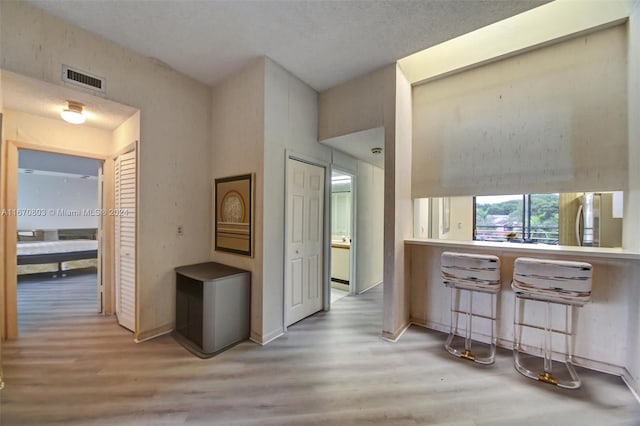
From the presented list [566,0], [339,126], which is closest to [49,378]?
[339,126]

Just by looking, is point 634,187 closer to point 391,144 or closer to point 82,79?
point 391,144

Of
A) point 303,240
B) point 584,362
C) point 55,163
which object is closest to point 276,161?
point 303,240

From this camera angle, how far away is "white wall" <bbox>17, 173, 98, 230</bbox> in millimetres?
5570

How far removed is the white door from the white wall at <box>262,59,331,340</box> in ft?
0.39

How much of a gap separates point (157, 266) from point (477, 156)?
3748 mm

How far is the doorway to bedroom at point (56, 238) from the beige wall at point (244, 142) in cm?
177

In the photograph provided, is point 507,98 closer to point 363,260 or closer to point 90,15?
point 363,260

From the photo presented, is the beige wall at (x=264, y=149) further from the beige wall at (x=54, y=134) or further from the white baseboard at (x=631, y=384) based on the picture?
the white baseboard at (x=631, y=384)

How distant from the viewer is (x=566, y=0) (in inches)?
87.1

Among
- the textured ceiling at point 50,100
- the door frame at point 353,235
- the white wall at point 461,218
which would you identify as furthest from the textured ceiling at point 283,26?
the white wall at point 461,218

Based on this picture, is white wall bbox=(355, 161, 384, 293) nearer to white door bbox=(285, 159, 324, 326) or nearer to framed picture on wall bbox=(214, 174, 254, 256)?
white door bbox=(285, 159, 324, 326)

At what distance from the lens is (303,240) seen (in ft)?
10.4

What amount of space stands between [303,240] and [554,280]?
7.95 feet

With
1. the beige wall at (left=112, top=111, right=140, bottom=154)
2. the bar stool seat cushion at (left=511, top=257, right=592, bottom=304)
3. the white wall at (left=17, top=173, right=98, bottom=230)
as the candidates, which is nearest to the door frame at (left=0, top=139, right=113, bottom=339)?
the beige wall at (left=112, top=111, right=140, bottom=154)
